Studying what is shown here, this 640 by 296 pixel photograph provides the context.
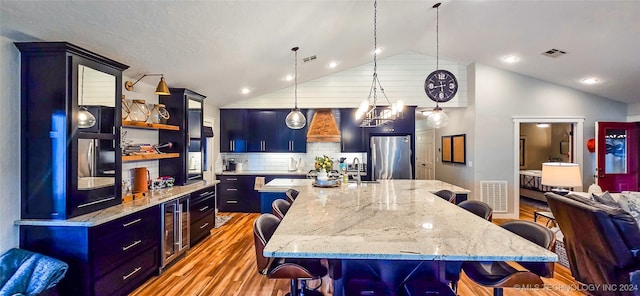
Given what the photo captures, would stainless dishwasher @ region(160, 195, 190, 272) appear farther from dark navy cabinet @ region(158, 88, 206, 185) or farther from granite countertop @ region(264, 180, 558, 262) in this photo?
granite countertop @ region(264, 180, 558, 262)

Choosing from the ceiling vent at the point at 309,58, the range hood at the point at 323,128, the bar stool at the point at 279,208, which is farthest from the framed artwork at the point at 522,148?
the bar stool at the point at 279,208

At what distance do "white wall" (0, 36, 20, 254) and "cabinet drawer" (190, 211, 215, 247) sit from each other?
6.35 feet

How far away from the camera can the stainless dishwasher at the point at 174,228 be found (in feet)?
11.0

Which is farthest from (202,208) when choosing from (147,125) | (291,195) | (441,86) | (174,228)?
(441,86)

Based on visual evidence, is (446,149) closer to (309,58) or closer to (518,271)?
(309,58)

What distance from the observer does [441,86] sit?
604 centimetres

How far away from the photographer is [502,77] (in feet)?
19.3

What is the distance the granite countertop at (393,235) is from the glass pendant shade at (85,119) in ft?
6.29

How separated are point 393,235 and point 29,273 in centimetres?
255

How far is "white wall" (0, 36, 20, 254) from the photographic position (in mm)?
2246

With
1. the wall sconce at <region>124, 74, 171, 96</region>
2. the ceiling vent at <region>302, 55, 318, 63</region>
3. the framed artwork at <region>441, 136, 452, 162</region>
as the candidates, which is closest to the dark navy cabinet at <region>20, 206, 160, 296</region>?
the wall sconce at <region>124, 74, 171, 96</region>

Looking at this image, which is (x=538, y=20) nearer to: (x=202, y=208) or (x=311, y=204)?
(x=311, y=204)

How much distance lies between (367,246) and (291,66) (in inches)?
158

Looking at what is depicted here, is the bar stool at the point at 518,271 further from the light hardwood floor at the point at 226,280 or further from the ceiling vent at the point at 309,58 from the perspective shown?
the ceiling vent at the point at 309,58
